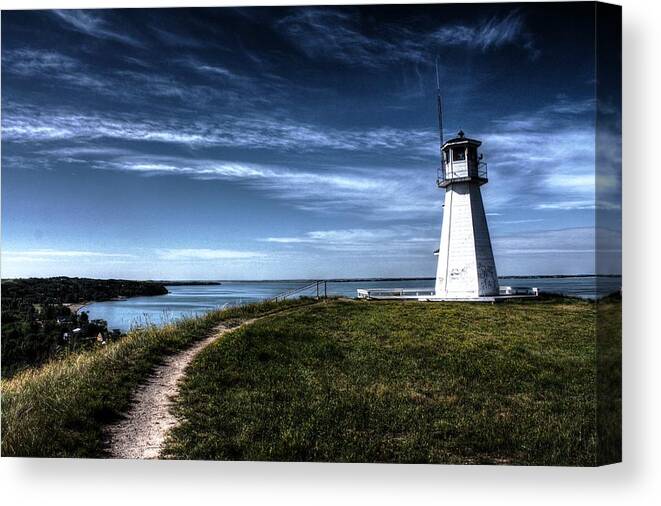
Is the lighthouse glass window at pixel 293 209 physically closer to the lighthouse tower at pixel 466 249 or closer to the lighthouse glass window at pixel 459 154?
the lighthouse glass window at pixel 459 154

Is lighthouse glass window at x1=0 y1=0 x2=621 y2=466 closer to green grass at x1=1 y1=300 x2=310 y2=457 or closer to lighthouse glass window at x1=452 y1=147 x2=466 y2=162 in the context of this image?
green grass at x1=1 y1=300 x2=310 y2=457

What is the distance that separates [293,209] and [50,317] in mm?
3673

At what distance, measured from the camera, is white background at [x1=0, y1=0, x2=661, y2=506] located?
5621 mm

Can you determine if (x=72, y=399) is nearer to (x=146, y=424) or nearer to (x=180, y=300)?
(x=146, y=424)

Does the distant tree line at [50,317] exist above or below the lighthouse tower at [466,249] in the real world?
below

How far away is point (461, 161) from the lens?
8688 mm

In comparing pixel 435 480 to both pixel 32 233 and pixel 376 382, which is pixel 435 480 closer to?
pixel 376 382

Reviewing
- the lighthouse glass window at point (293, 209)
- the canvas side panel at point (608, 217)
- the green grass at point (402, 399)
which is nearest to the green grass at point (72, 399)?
the lighthouse glass window at point (293, 209)

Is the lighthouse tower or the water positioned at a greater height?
the lighthouse tower

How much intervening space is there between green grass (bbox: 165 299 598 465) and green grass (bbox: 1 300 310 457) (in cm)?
77

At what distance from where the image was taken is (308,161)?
6727 mm

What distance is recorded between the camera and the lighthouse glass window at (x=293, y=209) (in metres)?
5.79

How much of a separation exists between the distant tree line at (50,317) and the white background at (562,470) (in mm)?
1610

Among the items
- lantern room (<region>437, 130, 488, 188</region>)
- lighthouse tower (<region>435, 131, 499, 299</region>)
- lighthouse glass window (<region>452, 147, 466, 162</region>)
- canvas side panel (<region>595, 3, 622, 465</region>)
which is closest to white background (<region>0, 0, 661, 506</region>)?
canvas side panel (<region>595, 3, 622, 465</region>)
